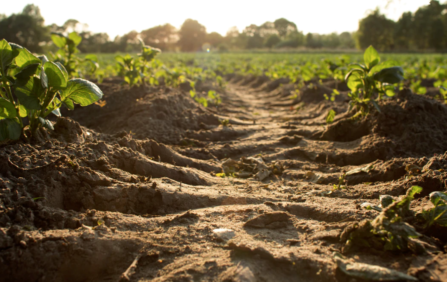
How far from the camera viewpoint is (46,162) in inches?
75.2

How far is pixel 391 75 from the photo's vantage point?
12.1 ft

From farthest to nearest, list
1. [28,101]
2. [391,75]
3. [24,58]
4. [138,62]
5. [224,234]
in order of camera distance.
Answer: [138,62] < [391,75] < [24,58] < [28,101] < [224,234]

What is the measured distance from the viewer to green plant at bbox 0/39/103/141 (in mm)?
2115

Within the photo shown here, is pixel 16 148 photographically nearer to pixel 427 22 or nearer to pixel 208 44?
pixel 427 22

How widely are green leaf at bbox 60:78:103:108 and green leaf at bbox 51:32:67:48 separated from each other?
12.4 ft

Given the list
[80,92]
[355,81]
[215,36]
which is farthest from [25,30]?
[215,36]

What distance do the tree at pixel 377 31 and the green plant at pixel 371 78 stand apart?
5703 cm

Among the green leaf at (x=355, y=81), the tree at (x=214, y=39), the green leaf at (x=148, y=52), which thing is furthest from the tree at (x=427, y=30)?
the green leaf at (x=148, y=52)

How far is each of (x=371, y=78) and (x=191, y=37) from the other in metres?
71.4

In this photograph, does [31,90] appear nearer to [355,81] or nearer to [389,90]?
[355,81]

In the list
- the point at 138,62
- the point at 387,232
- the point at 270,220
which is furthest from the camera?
the point at 138,62

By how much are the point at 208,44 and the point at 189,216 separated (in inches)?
2906

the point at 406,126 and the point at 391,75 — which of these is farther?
the point at 391,75

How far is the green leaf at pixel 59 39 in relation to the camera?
210 inches
